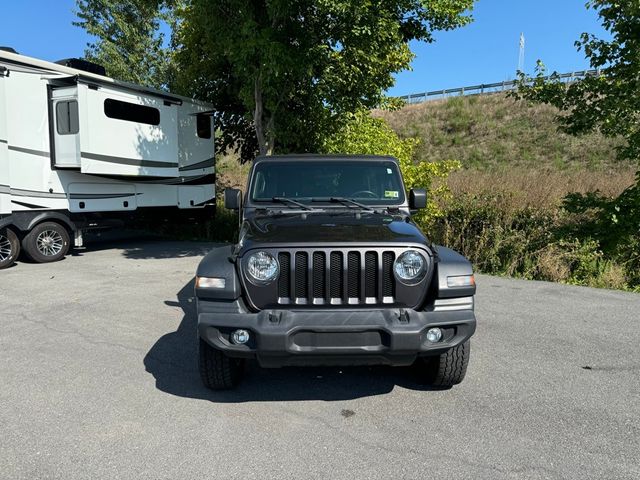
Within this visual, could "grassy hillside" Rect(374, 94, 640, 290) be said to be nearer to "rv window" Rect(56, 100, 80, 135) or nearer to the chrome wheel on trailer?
"rv window" Rect(56, 100, 80, 135)

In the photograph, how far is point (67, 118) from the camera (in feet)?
29.0

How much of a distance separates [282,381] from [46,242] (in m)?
7.44

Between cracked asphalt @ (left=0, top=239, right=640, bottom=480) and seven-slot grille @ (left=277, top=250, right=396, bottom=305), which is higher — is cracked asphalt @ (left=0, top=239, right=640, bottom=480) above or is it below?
below

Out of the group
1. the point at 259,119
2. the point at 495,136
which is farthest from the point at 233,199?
the point at 495,136

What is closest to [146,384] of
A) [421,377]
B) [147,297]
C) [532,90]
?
[421,377]

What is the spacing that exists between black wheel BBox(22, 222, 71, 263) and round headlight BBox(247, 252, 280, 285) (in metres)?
7.50

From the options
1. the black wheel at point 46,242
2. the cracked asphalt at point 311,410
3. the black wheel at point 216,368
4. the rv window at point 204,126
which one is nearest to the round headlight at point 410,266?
the cracked asphalt at point 311,410

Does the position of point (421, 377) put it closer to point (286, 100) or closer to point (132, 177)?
point (286, 100)

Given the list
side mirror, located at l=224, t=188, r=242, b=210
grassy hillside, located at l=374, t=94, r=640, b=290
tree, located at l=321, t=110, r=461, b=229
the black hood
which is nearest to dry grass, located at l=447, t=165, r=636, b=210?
grassy hillside, located at l=374, t=94, r=640, b=290

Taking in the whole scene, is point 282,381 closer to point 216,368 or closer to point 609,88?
point 216,368

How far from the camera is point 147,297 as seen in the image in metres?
6.54

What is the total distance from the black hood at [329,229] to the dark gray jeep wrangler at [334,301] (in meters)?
0.01

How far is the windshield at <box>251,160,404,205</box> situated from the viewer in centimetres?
439

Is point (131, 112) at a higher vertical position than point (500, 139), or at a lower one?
lower
